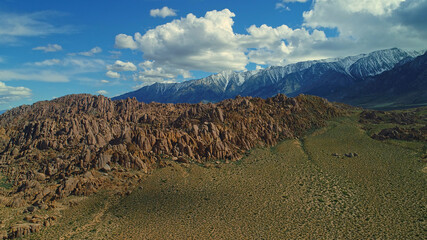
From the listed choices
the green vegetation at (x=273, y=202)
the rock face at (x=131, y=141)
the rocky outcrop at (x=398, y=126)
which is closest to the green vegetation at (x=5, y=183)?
the rock face at (x=131, y=141)

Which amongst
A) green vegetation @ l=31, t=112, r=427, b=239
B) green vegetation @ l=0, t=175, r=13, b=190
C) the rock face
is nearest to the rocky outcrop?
green vegetation @ l=31, t=112, r=427, b=239

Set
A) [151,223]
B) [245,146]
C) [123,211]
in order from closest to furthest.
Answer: [151,223] → [123,211] → [245,146]

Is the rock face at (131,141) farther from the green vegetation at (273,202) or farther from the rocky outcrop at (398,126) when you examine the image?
the rocky outcrop at (398,126)

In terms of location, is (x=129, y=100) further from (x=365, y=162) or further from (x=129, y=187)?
(x=365, y=162)

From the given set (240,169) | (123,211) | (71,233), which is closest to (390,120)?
(240,169)

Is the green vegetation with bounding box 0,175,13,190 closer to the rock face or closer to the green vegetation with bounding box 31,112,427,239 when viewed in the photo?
the rock face

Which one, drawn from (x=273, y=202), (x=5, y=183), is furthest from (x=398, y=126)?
(x=5, y=183)

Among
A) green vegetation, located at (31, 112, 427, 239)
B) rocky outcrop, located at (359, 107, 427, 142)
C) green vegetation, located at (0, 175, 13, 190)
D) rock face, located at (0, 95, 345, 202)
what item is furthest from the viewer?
rocky outcrop, located at (359, 107, 427, 142)

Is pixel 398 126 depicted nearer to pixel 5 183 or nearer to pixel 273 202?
pixel 273 202
